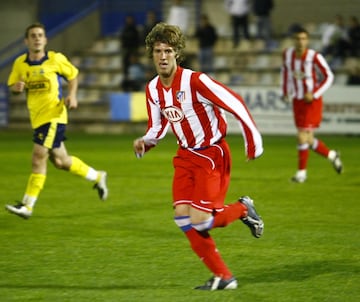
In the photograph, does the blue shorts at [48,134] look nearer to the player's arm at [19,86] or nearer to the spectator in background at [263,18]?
the player's arm at [19,86]

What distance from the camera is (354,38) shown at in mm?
21391

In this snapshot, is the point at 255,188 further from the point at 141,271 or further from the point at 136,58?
the point at 136,58

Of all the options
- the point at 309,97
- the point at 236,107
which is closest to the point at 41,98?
the point at 236,107

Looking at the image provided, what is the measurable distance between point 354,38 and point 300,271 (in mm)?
14906

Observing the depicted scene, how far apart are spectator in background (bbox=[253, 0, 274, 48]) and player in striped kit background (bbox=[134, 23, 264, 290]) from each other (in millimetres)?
16274

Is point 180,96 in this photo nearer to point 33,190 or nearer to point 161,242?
point 161,242

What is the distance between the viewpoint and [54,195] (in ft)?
39.2

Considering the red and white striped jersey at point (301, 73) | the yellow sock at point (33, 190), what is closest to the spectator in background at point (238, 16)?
the red and white striped jersey at point (301, 73)

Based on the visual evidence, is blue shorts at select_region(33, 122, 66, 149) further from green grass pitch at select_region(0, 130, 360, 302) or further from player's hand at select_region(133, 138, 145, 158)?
player's hand at select_region(133, 138, 145, 158)

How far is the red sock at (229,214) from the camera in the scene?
655 centimetres

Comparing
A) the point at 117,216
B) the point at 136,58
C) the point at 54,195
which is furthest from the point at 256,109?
the point at 117,216

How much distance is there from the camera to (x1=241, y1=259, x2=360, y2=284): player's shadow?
6.91 meters

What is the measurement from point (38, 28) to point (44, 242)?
242 cm

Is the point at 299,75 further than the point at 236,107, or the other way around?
the point at 299,75
